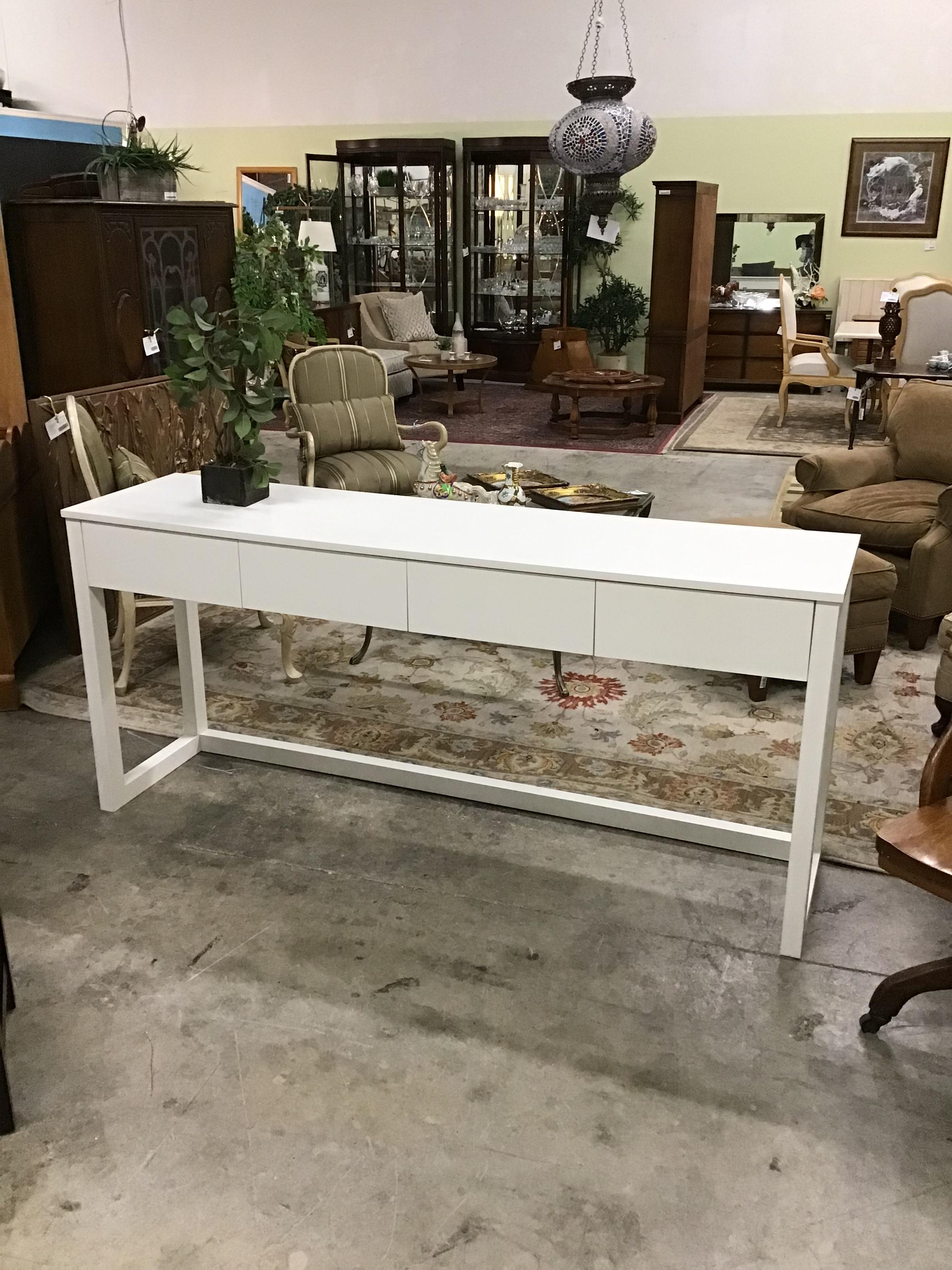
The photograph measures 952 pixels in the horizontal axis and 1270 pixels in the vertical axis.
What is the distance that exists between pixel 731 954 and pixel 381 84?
33.9 feet

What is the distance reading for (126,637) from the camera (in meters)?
3.92

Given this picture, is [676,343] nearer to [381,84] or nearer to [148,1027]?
[381,84]

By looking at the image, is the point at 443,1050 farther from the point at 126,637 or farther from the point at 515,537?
the point at 126,637

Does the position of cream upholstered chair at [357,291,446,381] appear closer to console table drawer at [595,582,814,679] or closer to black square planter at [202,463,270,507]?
black square planter at [202,463,270,507]

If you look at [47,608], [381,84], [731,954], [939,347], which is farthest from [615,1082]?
[381,84]

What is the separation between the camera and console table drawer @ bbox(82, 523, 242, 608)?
279 cm

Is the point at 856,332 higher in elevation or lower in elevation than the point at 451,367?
higher

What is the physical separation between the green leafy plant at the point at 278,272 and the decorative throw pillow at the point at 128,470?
2.53 m

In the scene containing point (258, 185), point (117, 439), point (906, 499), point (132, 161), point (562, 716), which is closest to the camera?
point (562, 716)

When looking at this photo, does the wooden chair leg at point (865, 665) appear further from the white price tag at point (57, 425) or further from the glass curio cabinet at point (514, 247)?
the glass curio cabinet at point (514, 247)

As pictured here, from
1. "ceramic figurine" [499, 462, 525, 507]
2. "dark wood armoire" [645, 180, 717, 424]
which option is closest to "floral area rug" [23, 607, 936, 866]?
"ceramic figurine" [499, 462, 525, 507]

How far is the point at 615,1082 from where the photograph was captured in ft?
7.27

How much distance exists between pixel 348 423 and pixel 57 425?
4.78ft

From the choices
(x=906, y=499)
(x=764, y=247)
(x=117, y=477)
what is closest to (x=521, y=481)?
(x=906, y=499)
